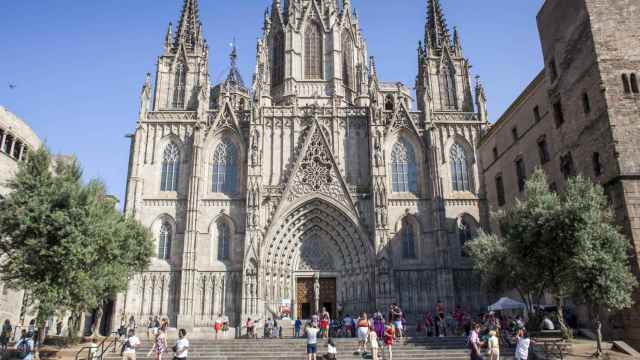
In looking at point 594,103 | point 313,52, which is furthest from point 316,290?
point 313,52

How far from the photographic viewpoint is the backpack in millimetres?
18947

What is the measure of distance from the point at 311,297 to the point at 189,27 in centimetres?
2738

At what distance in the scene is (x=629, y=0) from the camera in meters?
26.0

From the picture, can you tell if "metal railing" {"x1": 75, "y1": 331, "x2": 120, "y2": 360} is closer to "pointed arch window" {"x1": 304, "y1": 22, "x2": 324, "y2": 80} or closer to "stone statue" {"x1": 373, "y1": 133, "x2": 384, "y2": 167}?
"stone statue" {"x1": 373, "y1": 133, "x2": 384, "y2": 167}

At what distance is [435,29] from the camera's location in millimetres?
45469

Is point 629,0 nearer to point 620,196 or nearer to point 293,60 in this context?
point 620,196

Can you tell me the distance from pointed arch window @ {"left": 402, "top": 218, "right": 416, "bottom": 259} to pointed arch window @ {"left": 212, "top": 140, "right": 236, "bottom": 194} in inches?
543

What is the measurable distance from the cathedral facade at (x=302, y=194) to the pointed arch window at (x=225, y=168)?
99mm

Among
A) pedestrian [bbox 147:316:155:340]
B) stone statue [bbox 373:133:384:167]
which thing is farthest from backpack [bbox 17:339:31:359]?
stone statue [bbox 373:133:384:167]

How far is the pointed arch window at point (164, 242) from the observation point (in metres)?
36.7

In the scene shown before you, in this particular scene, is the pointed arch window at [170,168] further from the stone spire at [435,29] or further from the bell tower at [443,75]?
the stone spire at [435,29]

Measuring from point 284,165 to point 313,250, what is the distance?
7133mm

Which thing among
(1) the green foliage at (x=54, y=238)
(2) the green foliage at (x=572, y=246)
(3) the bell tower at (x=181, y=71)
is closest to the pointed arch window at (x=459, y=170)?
(2) the green foliage at (x=572, y=246)

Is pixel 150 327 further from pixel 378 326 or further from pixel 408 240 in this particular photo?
pixel 408 240
